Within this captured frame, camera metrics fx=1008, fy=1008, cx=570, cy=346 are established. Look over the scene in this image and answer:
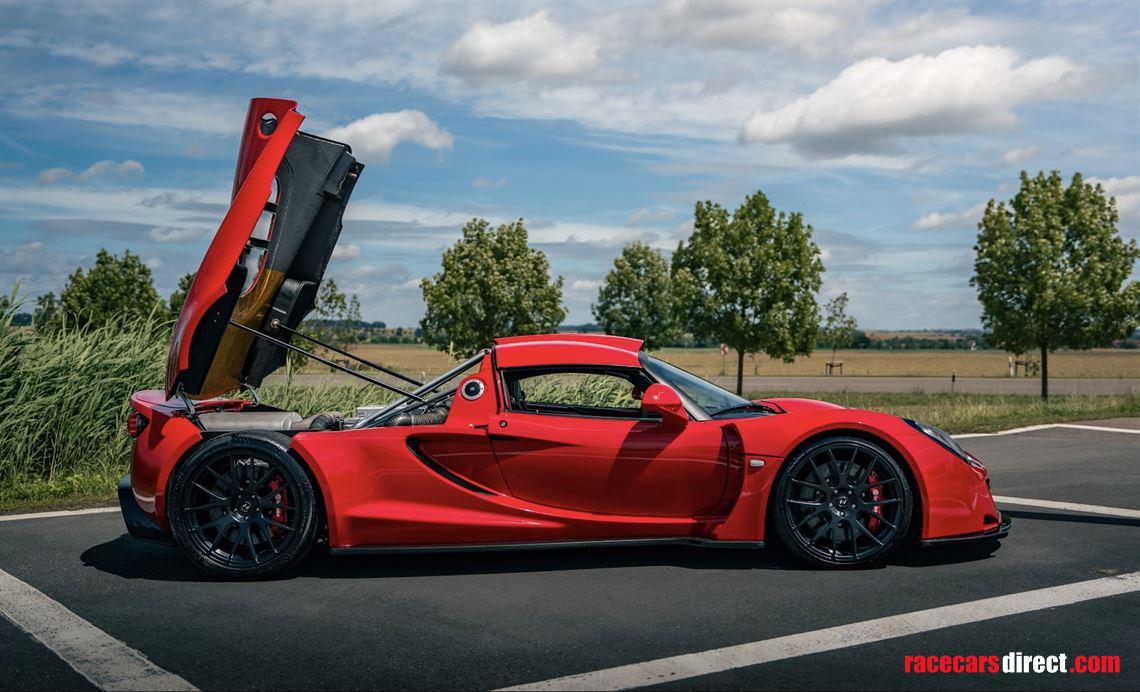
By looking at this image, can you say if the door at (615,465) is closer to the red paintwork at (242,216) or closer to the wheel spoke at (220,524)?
the wheel spoke at (220,524)

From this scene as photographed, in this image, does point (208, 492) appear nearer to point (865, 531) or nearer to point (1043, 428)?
point (865, 531)

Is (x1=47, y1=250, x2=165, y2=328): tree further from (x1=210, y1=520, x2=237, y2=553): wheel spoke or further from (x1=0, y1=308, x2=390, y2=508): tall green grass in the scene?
(x1=210, y1=520, x2=237, y2=553): wheel spoke

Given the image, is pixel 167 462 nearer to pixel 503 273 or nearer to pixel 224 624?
pixel 224 624

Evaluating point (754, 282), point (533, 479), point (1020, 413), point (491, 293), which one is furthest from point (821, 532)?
point (491, 293)

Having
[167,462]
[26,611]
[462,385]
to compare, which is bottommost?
[26,611]

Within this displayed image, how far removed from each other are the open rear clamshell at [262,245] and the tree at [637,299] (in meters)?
60.2

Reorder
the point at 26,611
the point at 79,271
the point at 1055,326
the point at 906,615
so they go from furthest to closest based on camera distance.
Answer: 1. the point at 79,271
2. the point at 1055,326
3. the point at 26,611
4. the point at 906,615

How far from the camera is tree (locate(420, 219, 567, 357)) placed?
135 feet

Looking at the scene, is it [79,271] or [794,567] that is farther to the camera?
[79,271]

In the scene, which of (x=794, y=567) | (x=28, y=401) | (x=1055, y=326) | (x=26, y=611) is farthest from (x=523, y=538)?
(x=1055, y=326)

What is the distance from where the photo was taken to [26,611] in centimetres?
503

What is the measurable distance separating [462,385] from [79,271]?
2191 inches

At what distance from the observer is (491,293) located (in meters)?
41.0

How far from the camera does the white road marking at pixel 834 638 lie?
12.8ft
